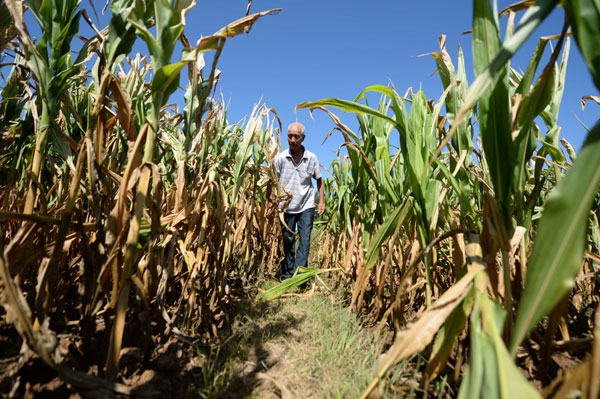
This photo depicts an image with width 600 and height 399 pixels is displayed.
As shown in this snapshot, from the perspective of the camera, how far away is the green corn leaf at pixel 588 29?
43cm

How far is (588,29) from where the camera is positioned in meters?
0.44

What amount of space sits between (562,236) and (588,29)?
1.05 ft

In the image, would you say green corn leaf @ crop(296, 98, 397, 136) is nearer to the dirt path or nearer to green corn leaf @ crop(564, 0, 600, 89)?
green corn leaf @ crop(564, 0, 600, 89)

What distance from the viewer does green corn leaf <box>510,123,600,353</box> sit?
1.28 feet

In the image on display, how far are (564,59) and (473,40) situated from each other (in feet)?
2.34

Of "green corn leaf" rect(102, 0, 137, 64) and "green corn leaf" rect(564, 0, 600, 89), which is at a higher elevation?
"green corn leaf" rect(102, 0, 137, 64)

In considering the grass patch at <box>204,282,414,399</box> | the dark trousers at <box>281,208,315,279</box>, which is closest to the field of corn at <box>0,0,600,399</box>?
the grass patch at <box>204,282,414,399</box>

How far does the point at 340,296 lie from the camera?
80.4 inches

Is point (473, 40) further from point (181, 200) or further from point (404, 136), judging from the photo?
point (181, 200)

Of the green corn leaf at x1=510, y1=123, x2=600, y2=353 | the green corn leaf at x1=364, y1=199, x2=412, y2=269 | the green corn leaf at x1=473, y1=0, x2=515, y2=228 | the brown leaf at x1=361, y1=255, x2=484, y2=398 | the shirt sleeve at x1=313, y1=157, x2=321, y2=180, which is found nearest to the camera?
the green corn leaf at x1=510, y1=123, x2=600, y2=353

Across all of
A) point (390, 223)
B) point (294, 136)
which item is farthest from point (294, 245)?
point (390, 223)

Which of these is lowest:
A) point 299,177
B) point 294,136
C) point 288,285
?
point 288,285

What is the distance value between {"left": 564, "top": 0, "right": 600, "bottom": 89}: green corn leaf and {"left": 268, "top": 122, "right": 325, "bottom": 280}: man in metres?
2.52

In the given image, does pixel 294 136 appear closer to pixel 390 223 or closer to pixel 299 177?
pixel 299 177
